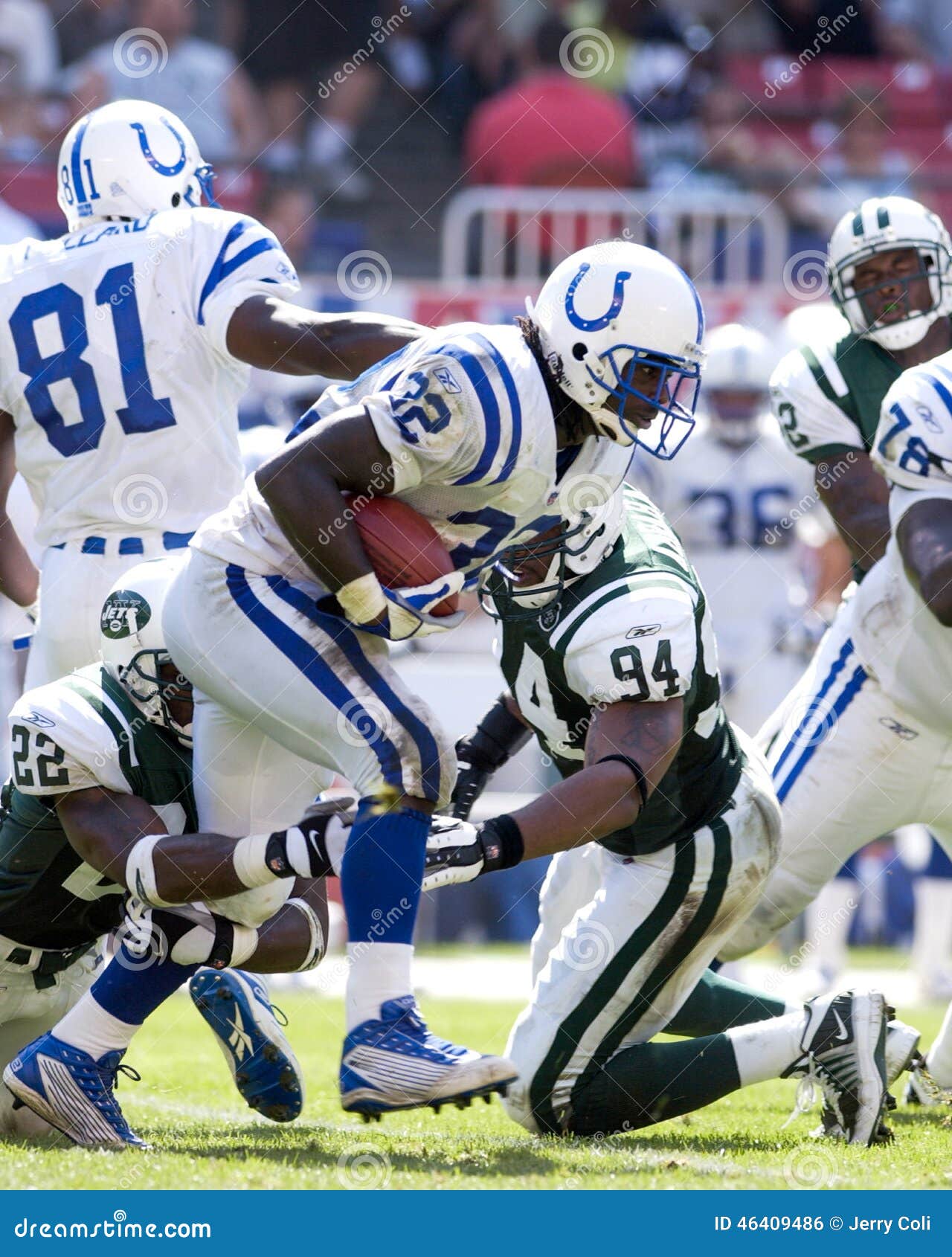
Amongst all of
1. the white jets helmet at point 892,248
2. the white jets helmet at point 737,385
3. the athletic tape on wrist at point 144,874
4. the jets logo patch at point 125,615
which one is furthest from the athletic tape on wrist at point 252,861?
the white jets helmet at point 737,385

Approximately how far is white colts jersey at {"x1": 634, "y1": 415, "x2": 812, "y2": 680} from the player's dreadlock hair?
456 cm

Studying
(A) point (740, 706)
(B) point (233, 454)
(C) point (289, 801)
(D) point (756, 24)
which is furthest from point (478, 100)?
(C) point (289, 801)

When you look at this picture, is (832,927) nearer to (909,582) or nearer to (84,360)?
(909,582)

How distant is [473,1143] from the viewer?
3588 mm

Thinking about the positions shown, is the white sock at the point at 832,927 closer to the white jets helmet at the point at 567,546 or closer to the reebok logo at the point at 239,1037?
the white jets helmet at the point at 567,546

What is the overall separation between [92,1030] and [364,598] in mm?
1057

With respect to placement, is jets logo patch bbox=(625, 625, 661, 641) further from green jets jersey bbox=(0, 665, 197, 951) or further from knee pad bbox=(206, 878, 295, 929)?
green jets jersey bbox=(0, 665, 197, 951)

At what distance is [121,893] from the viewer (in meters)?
3.85

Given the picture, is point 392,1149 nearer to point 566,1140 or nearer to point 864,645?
point 566,1140

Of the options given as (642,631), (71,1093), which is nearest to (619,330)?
(642,631)

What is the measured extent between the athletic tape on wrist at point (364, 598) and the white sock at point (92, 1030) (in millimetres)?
983
